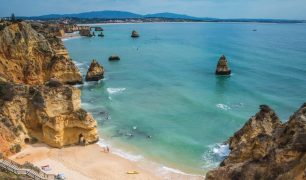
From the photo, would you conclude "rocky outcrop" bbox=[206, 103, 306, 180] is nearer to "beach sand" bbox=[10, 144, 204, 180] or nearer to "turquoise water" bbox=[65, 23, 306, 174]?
"beach sand" bbox=[10, 144, 204, 180]

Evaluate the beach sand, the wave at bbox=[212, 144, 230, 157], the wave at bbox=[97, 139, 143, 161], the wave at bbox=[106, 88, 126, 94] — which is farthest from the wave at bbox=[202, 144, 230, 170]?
the wave at bbox=[106, 88, 126, 94]

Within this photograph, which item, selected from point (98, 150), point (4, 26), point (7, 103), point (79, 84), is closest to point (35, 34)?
point (4, 26)

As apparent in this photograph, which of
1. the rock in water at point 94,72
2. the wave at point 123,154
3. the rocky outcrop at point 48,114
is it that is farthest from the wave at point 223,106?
the rock in water at point 94,72

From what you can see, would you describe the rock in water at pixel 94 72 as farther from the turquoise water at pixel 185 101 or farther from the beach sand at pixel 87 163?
the beach sand at pixel 87 163

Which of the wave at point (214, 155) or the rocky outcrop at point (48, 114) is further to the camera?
the rocky outcrop at point (48, 114)

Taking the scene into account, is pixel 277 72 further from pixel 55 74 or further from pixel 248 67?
pixel 55 74

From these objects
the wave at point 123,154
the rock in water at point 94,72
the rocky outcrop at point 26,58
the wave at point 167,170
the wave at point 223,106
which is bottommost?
the wave at point 167,170
